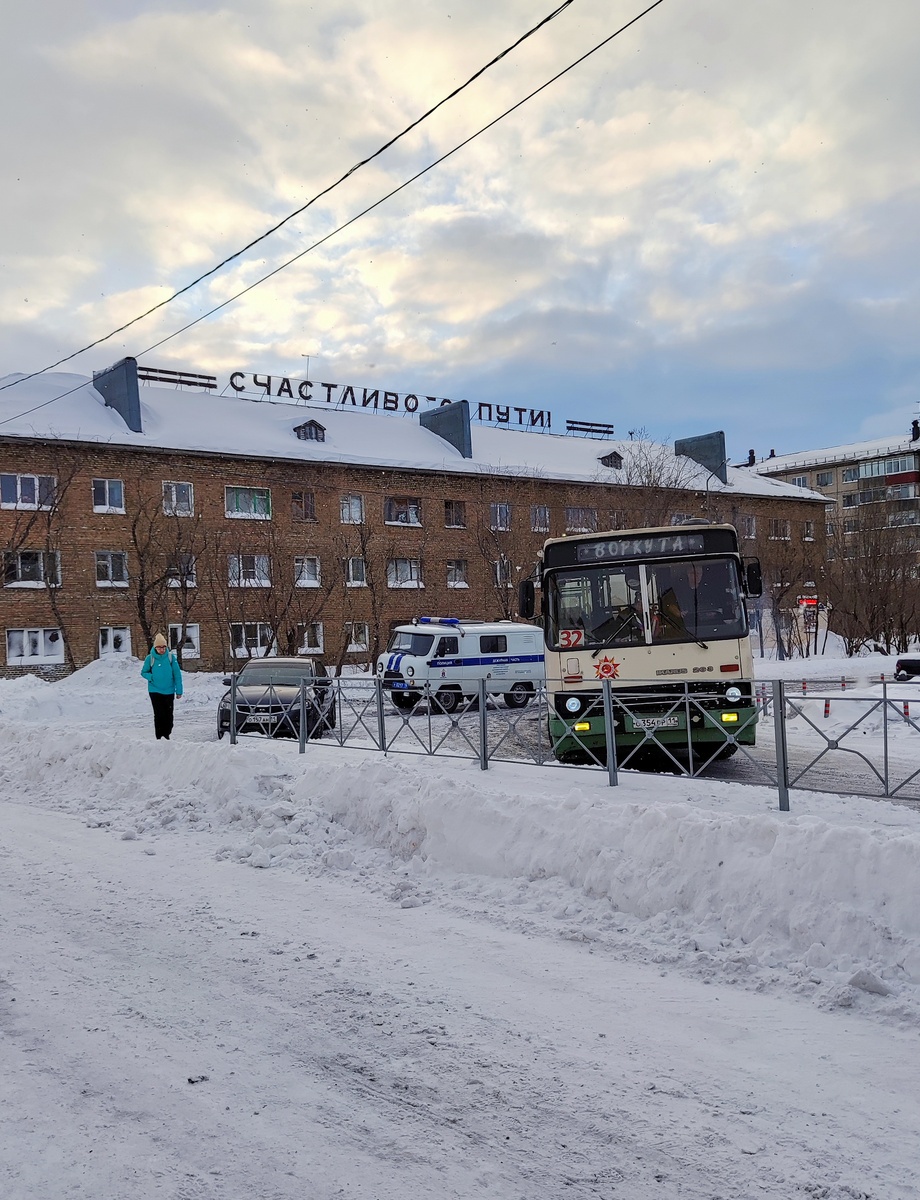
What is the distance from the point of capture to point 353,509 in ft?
137

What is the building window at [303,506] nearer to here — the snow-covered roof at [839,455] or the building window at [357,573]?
the building window at [357,573]

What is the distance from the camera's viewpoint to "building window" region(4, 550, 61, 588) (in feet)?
111

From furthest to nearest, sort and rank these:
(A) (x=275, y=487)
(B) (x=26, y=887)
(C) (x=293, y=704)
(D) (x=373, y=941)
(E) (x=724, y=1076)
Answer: (A) (x=275, y=487), (C) (x=293, y=704), (B) (x=26, y=887), (D) (x=373, y=941), (E) (x=724, y=1076)

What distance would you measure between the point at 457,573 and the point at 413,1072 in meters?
40.3

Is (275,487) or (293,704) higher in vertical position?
(275,487)

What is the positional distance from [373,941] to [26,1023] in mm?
2072

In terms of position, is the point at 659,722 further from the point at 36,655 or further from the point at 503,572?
the point at 503,572

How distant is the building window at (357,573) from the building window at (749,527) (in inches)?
914

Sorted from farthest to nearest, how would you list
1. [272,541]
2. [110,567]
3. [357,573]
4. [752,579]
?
[357,573]
[272,541]
[110,567]
[752,579]

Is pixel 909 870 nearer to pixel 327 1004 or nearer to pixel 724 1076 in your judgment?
pixel 724 1076

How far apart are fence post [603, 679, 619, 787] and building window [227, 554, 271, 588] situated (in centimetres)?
2784

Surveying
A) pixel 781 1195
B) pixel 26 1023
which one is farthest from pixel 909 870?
pixel 26 1023

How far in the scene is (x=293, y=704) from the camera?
1470cm

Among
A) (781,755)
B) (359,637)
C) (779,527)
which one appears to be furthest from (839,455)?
Answer: (781,755)
